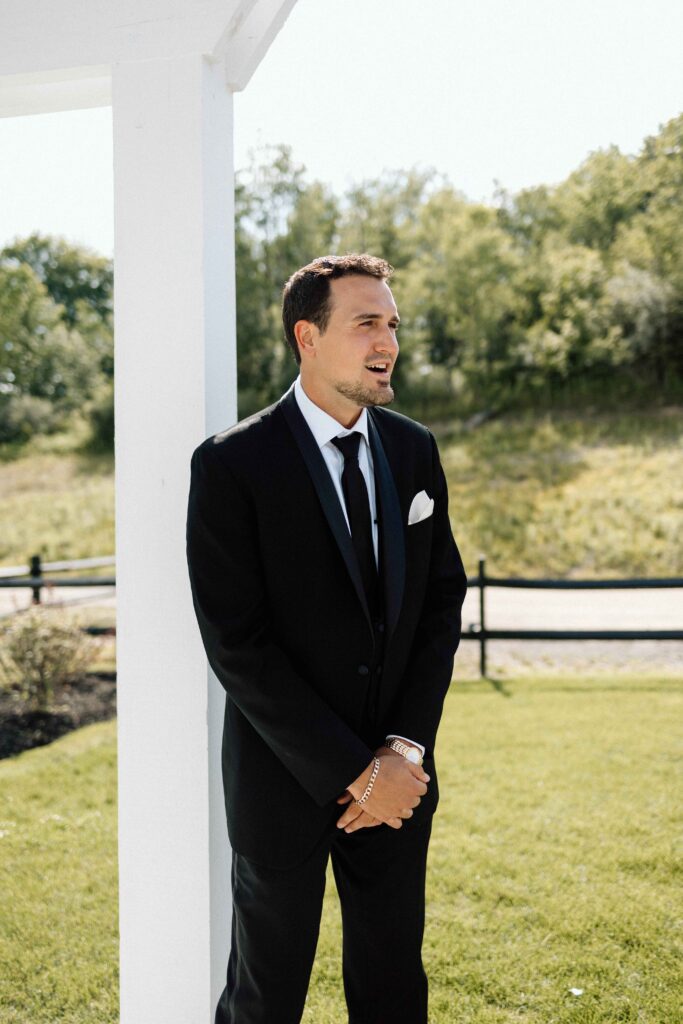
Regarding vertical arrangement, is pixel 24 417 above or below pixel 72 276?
below

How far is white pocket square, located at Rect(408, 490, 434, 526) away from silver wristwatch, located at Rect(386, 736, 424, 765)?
43cm

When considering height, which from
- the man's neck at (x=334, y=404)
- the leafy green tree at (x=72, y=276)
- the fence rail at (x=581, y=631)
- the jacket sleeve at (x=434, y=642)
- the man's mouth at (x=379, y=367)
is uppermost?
the leafy green tree at (x=72, y=276)

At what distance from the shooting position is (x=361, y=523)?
172 cm

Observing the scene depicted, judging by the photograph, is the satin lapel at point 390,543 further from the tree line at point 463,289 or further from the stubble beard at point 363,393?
the tree line at point 463,289

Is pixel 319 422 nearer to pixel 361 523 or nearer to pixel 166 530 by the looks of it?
pixel 361 523

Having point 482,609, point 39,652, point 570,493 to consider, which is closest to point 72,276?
point 570,493

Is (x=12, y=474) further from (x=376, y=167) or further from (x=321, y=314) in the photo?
(x=321, y=314)

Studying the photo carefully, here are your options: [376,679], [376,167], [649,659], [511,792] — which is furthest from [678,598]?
[376,679]

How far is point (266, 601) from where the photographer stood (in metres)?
1.68

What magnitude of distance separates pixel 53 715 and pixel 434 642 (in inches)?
210

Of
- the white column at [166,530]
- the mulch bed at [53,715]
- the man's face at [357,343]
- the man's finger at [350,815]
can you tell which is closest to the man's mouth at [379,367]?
the man's face at [357,343]

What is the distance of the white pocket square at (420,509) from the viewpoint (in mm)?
1771

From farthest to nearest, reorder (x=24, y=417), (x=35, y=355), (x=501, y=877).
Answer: (x=35, y=355) → (x=24, y=417) → (x=501, y=877)

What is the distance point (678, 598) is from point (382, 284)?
40.6 feet
